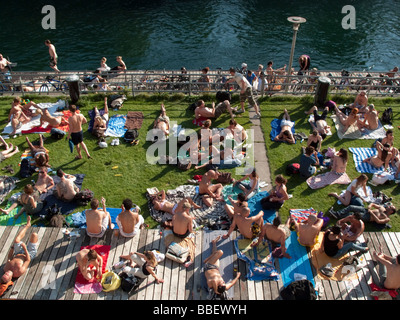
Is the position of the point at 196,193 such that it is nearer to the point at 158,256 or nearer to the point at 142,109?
the point at 158,256

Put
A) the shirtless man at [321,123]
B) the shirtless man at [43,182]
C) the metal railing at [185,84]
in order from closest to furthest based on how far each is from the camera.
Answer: the shirtless man at [43,182]
the shirtless man at [321,123]
the metal railing at [185,84]

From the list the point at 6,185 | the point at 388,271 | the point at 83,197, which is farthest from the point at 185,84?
the point at 388,271

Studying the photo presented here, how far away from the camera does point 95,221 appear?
9391 millimetres

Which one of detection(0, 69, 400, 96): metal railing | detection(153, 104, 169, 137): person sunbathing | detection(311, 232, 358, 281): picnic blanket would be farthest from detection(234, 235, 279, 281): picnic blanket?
detection(0, 69, 400, 96): metal railing

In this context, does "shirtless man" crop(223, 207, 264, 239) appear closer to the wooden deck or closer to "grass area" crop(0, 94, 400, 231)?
the wooden deck

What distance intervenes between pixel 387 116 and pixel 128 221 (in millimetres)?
11118

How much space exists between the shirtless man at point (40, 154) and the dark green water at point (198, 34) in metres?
15.0

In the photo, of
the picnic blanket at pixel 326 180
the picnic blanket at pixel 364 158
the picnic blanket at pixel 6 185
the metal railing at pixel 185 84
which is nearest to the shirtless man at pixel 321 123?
the picnic blanket at pixel 364 158

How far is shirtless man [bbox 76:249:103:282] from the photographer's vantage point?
8.19 metres

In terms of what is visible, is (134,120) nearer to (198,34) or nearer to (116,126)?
(116,126)

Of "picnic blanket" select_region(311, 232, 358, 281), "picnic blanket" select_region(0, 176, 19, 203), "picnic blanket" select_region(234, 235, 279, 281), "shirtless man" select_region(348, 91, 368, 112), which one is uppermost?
"shirtless man" select_region(348, 91, 368, 112)

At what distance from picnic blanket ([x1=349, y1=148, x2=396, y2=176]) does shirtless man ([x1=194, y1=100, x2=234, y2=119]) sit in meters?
4.78

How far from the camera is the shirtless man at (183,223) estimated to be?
30.1 feet

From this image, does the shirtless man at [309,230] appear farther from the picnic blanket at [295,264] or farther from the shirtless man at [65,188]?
the shirtless man at [65,188]
